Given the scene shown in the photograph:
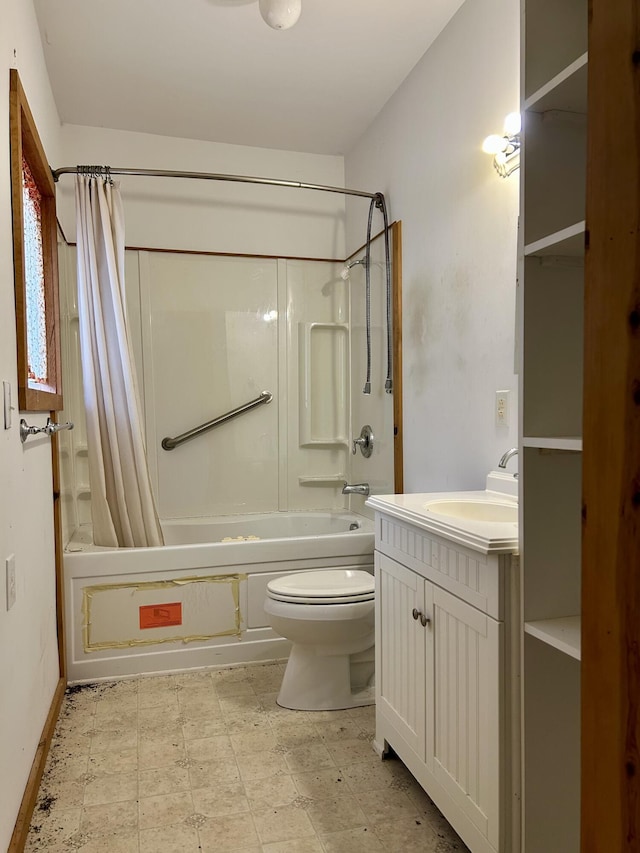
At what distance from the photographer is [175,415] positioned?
333 centimetres

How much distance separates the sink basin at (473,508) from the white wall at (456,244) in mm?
248

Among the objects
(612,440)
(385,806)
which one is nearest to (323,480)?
(385,806)

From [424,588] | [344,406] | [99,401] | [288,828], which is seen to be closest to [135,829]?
[288,828]

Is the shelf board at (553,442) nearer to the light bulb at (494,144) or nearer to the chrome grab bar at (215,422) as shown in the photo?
the light bulb at (494,144)

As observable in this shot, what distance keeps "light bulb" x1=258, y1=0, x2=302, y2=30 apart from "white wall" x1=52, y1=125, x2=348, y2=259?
48.7 inches

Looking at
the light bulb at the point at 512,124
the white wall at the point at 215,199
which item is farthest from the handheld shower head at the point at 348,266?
the light bulb at the point at 512,124

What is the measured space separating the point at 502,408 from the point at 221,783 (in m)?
1.46

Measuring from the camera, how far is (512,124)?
1.85 meters

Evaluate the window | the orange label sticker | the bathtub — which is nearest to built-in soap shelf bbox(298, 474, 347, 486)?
the bathtub

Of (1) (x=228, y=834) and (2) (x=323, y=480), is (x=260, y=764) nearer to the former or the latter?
(1) (x=228, y=834)

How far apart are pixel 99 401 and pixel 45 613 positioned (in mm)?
964

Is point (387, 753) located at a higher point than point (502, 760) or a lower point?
lower

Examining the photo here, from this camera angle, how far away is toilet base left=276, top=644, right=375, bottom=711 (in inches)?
86.6

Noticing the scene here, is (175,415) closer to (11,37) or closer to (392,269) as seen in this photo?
(392,269)
